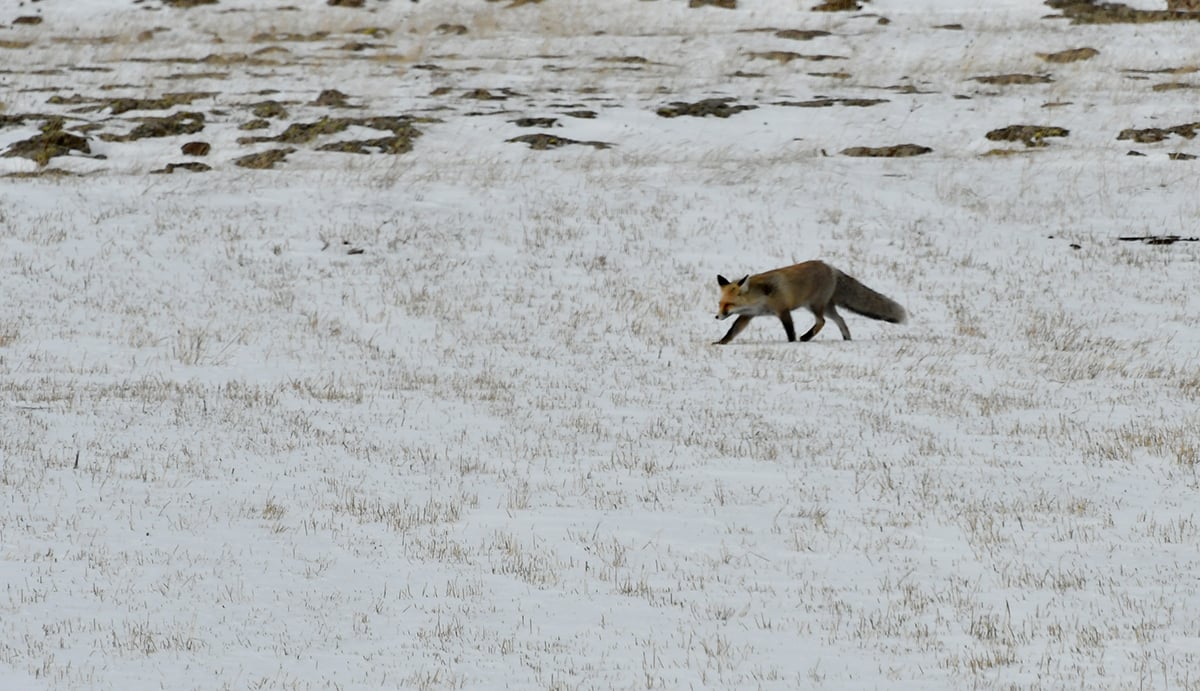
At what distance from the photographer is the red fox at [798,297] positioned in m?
15.0

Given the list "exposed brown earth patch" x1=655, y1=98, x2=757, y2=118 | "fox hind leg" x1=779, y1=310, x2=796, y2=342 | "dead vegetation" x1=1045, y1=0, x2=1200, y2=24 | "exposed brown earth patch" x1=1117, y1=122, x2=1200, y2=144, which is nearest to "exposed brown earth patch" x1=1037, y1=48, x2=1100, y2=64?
"dead vegetation" x1=1045, y1=0, x2=1200, y2=24

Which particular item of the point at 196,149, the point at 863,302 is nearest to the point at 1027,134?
the point at 863,302

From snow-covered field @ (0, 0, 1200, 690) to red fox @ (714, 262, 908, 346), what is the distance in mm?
412

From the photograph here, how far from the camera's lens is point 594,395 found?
483 inches

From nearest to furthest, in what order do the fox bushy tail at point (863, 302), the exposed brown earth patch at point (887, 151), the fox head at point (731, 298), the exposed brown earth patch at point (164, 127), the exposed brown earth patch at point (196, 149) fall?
the fox head at point (731, 298)
the fox bushy tail at point (863, 302)
the exposed brown earth patch at point (887, 151)
the exposed brown earth patch at point (196, 149)
the exposed brown earth patch at point (164, 127)

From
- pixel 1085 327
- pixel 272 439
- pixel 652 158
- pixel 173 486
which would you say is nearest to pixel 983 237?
pixel 1085 327

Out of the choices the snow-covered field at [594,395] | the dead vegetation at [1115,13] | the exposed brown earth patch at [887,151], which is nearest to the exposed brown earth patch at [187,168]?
the snow-covered field at [594,395]

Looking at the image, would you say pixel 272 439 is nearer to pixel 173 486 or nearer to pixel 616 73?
pixel 173 486

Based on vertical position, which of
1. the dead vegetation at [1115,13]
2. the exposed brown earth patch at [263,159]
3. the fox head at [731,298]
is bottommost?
the exposed brown earth patch at [263,159]

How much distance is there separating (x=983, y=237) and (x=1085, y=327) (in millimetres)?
4942

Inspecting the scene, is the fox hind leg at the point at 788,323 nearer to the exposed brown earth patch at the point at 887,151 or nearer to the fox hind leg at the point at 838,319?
the fox hind leg at the point at 838,319

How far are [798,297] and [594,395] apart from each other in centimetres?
390

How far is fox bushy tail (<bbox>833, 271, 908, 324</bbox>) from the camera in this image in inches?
606

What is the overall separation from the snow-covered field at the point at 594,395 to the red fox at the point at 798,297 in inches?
16.2
